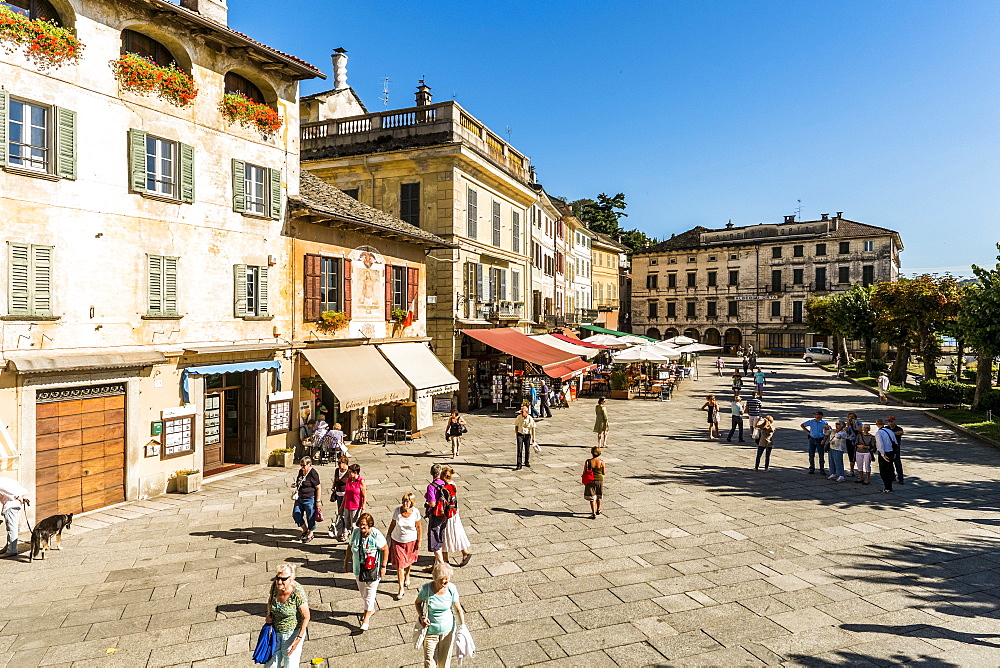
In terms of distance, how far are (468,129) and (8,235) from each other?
1899cm

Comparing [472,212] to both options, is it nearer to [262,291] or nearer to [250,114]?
[250,114]

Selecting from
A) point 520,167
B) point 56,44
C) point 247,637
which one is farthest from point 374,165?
point 247,637

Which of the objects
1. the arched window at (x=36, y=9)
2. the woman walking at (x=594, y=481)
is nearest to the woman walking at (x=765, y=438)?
the woman walking at (x=594, y=481)

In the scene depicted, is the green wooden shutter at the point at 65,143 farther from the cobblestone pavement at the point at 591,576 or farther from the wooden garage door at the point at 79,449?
the cobblestone pavement at the point at 591,576

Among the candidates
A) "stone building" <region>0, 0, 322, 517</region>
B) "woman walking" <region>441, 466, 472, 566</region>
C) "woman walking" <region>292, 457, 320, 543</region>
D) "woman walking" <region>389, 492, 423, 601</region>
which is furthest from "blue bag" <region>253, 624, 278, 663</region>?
"stone building" <region>0, 0, 322, 517</region>

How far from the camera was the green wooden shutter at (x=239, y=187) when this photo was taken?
16141mm

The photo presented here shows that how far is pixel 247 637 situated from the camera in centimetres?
765

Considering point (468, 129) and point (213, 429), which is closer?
point (213, 429)

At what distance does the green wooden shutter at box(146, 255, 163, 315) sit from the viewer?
551 inches

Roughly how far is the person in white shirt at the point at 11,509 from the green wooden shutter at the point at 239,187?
837 centimetres

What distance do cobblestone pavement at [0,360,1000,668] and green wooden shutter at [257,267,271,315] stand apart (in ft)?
14.8

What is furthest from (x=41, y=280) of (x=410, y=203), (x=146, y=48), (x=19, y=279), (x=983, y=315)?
(x=983, y=315)

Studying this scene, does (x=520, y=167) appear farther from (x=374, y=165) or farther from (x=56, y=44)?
(x=56, y=44)

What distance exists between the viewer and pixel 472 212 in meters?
27.4
